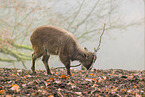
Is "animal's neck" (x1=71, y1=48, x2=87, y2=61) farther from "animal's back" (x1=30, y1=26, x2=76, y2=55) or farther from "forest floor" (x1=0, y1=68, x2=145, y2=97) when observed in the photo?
"forest floor" (x1=0, y1=68, x2=145, y2=97)

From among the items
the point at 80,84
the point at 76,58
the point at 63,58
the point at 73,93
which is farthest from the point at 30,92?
the point at 76,58

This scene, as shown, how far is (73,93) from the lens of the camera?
4.79m

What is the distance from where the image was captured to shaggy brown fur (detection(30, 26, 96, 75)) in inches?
254

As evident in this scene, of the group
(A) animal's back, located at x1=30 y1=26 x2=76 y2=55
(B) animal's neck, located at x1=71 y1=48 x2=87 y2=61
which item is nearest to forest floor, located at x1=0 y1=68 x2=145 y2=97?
(B) animal's neck, located at x1=71 y1=48 x2=87 y2=61

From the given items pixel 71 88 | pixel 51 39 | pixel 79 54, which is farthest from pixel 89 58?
pixel 71 88

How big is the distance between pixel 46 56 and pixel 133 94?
3.36 meters

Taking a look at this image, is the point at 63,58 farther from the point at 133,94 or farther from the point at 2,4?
the point at 2,4

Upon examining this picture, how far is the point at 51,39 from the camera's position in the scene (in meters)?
6.61

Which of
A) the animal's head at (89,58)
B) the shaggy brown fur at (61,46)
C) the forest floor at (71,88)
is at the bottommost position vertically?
the forest floor at (71,88)

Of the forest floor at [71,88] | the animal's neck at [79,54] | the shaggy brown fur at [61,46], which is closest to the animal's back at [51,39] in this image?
the shaggy brown fur at [61,46]

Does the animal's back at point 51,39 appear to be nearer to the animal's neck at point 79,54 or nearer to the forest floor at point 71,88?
the animal's neck at point 79,54

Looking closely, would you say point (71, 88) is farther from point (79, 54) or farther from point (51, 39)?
point (51, 39)

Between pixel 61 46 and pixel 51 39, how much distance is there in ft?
1.50

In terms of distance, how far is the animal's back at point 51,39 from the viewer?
6.49 metres
